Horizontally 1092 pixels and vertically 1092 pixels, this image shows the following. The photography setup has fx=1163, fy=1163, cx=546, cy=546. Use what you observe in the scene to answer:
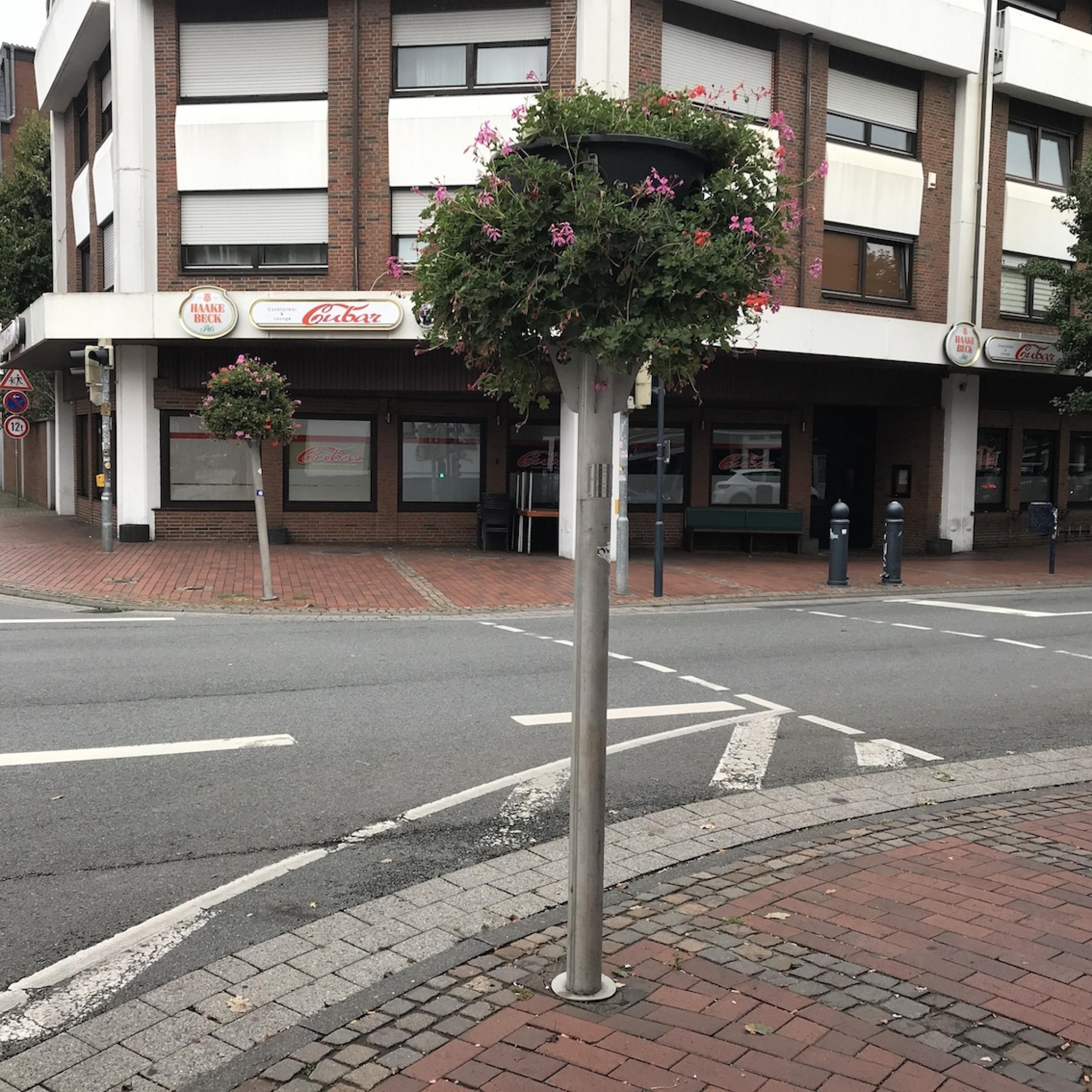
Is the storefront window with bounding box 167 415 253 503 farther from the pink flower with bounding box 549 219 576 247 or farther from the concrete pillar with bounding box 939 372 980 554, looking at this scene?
the pink flower with bounding box 549 219 576 247

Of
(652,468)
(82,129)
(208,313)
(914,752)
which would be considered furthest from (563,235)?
(82,129)

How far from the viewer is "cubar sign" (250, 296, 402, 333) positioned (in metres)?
19.0

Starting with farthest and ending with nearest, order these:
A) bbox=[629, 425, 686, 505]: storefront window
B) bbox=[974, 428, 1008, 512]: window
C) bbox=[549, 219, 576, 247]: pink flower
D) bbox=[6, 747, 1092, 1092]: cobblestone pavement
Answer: bbox=[974, 428, 1008, 512]: window
bbox=[629, 425, 686, 505]: storefront window
bbox=[549, 219, 576, 247]: pink flower
bbox=[6, 747, 1092, 1092]: cobblestone pavement

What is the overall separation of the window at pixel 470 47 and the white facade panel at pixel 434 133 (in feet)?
1.29

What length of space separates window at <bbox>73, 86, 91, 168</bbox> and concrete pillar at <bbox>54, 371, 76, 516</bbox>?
5673 mm

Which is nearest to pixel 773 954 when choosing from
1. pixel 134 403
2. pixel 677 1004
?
pixel 677 1004

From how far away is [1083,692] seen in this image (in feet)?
31.7

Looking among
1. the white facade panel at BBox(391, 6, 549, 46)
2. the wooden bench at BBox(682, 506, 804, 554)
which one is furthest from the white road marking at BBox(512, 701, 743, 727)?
the white facade panel at BBox(391, 6, 549, 46)

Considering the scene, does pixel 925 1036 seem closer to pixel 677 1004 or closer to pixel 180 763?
pixel 677 1004

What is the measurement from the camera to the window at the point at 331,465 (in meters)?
22.0

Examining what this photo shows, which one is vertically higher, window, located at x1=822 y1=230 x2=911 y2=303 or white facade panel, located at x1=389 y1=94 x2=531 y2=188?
white facade panel, located at x1=389 y1=94 x2=531 y2=188

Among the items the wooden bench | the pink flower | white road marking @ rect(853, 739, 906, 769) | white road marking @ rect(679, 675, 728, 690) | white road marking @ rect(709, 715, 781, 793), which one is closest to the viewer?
Answer: the pink flower

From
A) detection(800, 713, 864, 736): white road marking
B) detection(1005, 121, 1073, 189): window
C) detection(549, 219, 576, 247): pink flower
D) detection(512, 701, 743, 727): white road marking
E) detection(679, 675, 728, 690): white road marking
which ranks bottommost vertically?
detection(800, 713, 864, 736): white road marking

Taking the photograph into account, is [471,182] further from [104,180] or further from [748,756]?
[748,756]
